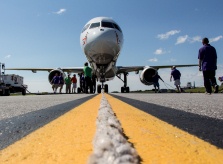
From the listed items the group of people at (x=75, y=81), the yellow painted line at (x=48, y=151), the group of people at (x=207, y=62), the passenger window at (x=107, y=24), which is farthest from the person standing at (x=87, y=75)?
the yellow painted line at (x=48, y=151)

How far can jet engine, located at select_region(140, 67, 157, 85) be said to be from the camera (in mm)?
18108

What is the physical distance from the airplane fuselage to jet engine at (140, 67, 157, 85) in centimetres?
220

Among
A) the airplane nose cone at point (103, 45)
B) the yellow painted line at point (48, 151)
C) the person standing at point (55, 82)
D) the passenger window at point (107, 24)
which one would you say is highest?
the passenger window at point (107, 24)

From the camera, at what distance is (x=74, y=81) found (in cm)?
2178

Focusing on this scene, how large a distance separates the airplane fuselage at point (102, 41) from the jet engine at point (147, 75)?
2.20 meters

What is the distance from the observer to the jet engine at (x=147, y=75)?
713 inches

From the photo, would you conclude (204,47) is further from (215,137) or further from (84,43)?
Result: (215,137)

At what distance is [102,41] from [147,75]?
15.2ft

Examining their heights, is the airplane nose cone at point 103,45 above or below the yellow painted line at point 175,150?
above

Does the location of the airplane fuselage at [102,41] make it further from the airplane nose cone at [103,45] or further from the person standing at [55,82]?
the person standing at [55,82]

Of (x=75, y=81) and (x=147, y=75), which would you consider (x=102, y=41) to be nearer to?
(x=147, y=75)

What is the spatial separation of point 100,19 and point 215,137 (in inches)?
621

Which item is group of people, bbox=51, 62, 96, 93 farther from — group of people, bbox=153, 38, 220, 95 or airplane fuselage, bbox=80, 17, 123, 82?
group of people, bbox=153, 38, 220, 95

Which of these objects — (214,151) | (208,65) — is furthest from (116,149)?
(208,65)
